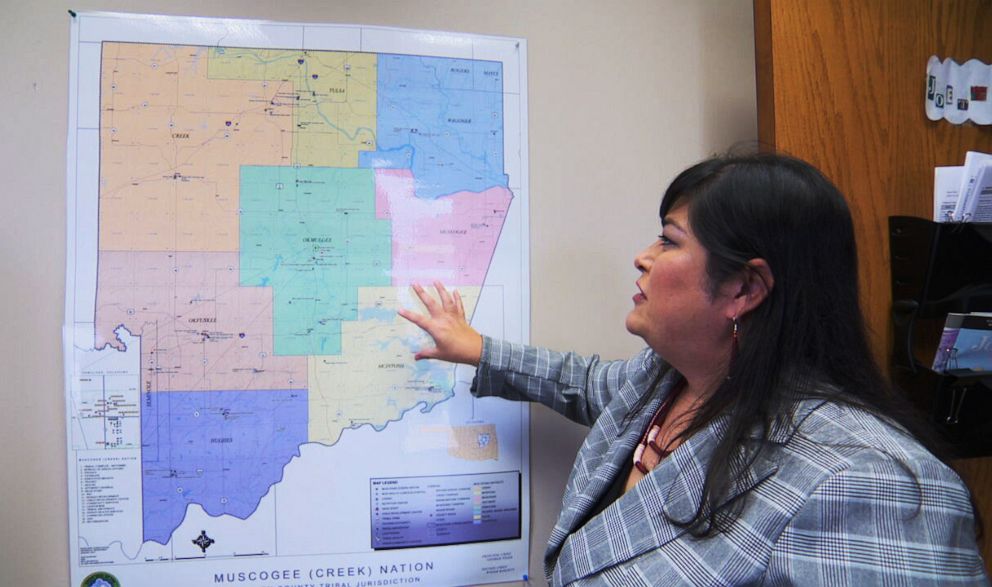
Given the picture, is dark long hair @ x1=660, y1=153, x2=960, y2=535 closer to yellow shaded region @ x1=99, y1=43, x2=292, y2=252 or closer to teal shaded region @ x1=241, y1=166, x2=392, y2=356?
teal shaded region @ x1=241, y1=166, x2=392, y2=356

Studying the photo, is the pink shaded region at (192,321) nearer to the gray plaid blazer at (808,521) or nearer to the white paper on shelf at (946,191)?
the gray plaid blazer at (808,521)

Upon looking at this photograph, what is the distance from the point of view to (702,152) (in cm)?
129

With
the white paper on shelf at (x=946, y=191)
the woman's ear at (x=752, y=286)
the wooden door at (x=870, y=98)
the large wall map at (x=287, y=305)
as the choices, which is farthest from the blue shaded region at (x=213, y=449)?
the white paper on shelf at (x=946, y=191)

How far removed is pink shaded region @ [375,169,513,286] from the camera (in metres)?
1.18

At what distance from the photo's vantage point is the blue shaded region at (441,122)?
1179 mm

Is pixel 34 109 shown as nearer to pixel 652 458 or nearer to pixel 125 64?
pixel 125 64

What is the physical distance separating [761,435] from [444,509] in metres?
0.70

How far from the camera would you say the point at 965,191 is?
1140mm

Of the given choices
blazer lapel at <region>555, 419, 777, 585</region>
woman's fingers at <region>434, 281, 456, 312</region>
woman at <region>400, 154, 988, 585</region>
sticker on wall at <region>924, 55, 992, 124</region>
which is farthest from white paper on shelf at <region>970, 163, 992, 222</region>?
woman's fingers at <region>434, 281, 456, 312</region>

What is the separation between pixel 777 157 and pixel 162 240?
1.12 m

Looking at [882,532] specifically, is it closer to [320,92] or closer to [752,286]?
[752,286]

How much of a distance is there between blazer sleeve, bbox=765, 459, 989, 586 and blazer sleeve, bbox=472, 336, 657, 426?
0.45 m

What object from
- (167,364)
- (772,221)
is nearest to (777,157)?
(772,221)

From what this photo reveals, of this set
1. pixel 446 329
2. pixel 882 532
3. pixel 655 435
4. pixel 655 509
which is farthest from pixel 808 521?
pixel 446 329
